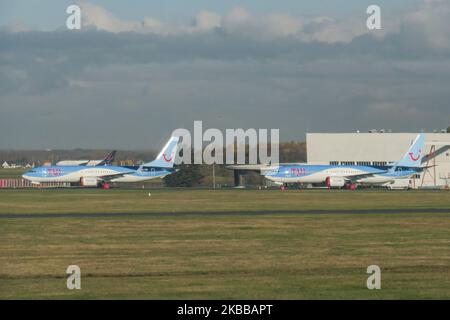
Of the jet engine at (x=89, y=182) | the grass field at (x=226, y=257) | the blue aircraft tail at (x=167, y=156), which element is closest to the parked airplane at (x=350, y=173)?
the blue aircraft tail at (x=167, y=156)

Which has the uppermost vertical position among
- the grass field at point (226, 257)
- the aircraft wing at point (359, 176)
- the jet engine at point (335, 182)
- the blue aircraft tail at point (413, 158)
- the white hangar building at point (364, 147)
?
the white hangar building at point (364, 147)

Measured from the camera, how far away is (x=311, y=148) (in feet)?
445

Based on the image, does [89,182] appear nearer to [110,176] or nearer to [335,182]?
[110,176]

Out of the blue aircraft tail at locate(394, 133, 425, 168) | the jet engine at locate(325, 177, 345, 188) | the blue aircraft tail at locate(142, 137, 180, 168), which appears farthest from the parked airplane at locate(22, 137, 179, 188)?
the blue aircraft tail at locate(394, 133, 425, 168)

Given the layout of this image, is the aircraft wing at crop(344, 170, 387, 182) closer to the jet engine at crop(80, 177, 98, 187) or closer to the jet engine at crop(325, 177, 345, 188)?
the jet engine at crop(325, 177, 345, 188)

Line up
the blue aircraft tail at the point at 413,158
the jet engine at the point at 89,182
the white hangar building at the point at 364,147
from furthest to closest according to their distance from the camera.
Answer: the white hangar building at the point at 364,147 < the jet engine at the point at 89,182 < the blue aircraft tail at the point at 413,158

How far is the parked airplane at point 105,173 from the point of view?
122 meters

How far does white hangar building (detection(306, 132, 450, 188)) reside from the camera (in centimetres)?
13350

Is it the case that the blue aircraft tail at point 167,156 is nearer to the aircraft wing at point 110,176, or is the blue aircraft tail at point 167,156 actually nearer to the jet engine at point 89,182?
the aircraft wing at point 110,176

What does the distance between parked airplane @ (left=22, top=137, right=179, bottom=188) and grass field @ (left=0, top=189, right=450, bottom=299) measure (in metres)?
74.4

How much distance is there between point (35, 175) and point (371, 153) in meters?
51.4

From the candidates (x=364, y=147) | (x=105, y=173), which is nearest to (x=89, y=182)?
(x=105, y=173)
